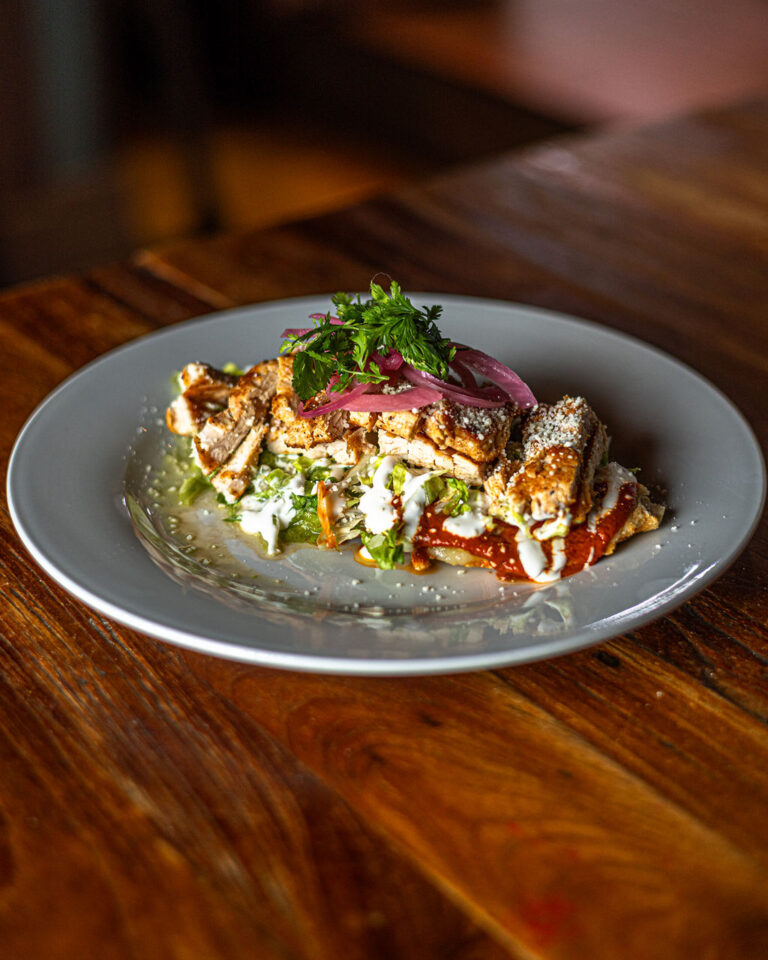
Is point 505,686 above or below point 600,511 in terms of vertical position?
below

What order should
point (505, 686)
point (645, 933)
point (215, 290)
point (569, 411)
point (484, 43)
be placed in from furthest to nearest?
point (484, 43) → point (215, 290) → point (569, 411) → point (505, 686) → point (645, 933)

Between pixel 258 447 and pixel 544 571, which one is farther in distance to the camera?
pixel 258 447

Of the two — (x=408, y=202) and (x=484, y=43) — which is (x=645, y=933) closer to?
(x=408, y=202)

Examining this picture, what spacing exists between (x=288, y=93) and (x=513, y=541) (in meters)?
6.62

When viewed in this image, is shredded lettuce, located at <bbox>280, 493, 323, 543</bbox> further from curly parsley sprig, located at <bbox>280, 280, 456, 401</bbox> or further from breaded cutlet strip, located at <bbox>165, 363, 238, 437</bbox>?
breaded cutlet strip, located at <bbox>165, 363, 238, 437</bbox>

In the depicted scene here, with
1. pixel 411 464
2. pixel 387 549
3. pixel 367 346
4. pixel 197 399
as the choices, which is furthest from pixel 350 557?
pixel 197 399

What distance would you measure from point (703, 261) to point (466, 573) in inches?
56.6

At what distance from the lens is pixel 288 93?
23.9 feet

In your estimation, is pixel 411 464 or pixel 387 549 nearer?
pixel 387 549

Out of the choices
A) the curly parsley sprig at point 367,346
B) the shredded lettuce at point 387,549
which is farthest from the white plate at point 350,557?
the curly parsley sprig at point 367,346

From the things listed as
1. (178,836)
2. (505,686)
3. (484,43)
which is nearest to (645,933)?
(505,686)

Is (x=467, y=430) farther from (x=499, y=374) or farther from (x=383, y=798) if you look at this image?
(x=383, y=798)

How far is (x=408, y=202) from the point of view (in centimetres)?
279

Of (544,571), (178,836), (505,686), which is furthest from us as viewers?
(544,571)
